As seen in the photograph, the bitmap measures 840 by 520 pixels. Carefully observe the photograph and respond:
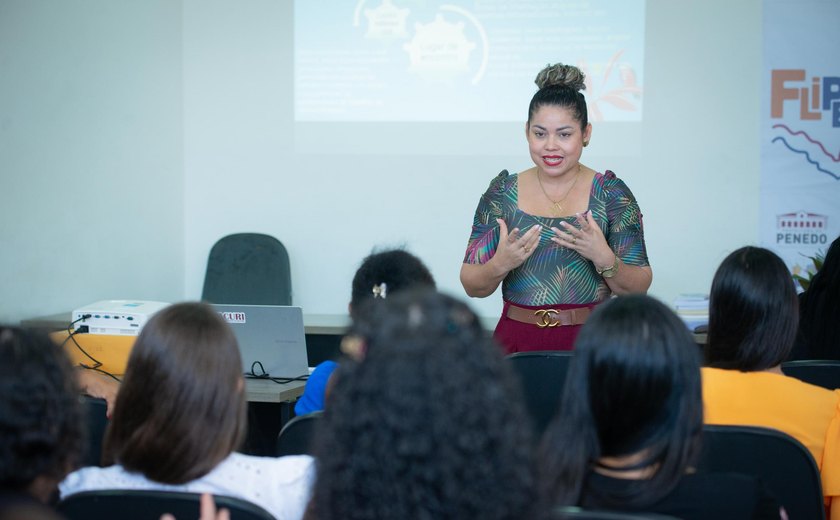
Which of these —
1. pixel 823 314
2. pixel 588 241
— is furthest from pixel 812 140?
pixel 588 241

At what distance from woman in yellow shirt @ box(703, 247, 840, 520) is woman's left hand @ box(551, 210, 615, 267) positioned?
28.0 inches

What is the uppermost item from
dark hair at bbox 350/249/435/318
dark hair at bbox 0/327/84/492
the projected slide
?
the projected slide

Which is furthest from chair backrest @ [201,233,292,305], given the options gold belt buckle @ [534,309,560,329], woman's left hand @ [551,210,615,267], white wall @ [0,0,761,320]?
woman's left hand @ [551,210,615,267]

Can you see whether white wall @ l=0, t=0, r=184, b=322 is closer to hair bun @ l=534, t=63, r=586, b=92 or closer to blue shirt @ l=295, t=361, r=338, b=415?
blue shirt @ l=295, t=361, r=338, b=415

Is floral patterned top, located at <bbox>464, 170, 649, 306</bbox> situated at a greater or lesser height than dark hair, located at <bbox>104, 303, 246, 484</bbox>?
greater

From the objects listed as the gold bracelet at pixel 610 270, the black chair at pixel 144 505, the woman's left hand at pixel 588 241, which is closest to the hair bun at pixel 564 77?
the woman's left hand at pixel 588 241

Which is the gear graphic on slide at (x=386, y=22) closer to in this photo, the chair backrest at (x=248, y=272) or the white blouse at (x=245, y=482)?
the chair backrest at (x=248, y=272)

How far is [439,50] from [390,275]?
3088mm

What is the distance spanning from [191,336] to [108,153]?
11.2 ft

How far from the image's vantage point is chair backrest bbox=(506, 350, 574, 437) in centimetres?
208

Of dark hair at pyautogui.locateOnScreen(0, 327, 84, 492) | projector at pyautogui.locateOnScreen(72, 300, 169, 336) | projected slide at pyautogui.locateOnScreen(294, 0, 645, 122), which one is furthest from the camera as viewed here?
projected slide at pyautogui.locateOnScreen(294, 0, 645, 122)

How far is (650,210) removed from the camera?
471 cm

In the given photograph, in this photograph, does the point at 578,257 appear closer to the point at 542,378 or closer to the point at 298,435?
the point at 542,378

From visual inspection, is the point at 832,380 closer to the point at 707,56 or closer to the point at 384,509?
the point at 384,509
